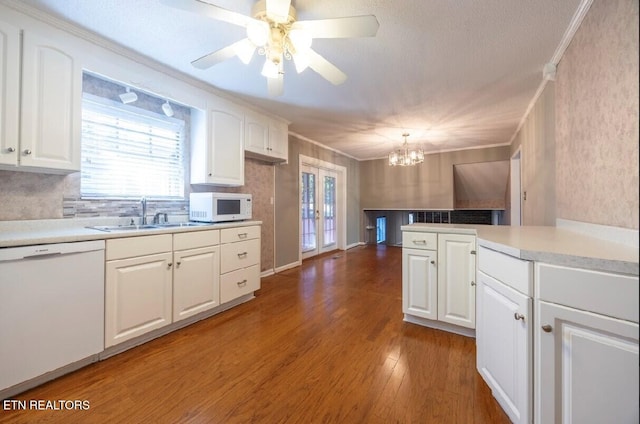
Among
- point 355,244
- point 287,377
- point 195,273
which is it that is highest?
point 195,273

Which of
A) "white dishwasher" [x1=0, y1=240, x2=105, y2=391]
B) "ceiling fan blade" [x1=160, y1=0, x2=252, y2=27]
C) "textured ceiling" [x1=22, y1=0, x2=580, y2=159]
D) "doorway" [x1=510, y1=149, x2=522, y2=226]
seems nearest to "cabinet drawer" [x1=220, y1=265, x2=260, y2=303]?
"white dishwasher" [x1=0, y1=240, x2=105, y2=391]

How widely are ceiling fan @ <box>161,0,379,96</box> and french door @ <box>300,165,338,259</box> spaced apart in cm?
305

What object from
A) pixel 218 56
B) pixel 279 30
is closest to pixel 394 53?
pixel 279 30

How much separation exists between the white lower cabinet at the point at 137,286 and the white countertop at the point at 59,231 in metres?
0.06

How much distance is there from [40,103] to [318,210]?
409 centimetres

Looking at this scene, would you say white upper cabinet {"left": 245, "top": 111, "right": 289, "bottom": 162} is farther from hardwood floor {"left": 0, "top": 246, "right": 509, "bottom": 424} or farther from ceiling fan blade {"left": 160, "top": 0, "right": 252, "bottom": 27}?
hardwood floor {"left": 0, "top": 246, "right": 509, "bottom": 424}

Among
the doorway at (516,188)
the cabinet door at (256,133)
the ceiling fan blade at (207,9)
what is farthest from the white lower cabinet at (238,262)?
the doorway at (516,188)

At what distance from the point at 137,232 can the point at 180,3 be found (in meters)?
1.45

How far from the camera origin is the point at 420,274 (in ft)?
7.22

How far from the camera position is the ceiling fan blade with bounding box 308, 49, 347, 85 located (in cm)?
163

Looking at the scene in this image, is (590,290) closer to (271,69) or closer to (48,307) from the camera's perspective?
(271,69)

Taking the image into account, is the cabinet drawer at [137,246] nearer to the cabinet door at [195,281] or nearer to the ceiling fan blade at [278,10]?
the cabinet door at [195,281]

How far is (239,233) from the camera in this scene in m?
2.72

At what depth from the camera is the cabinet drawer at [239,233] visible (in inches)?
101
